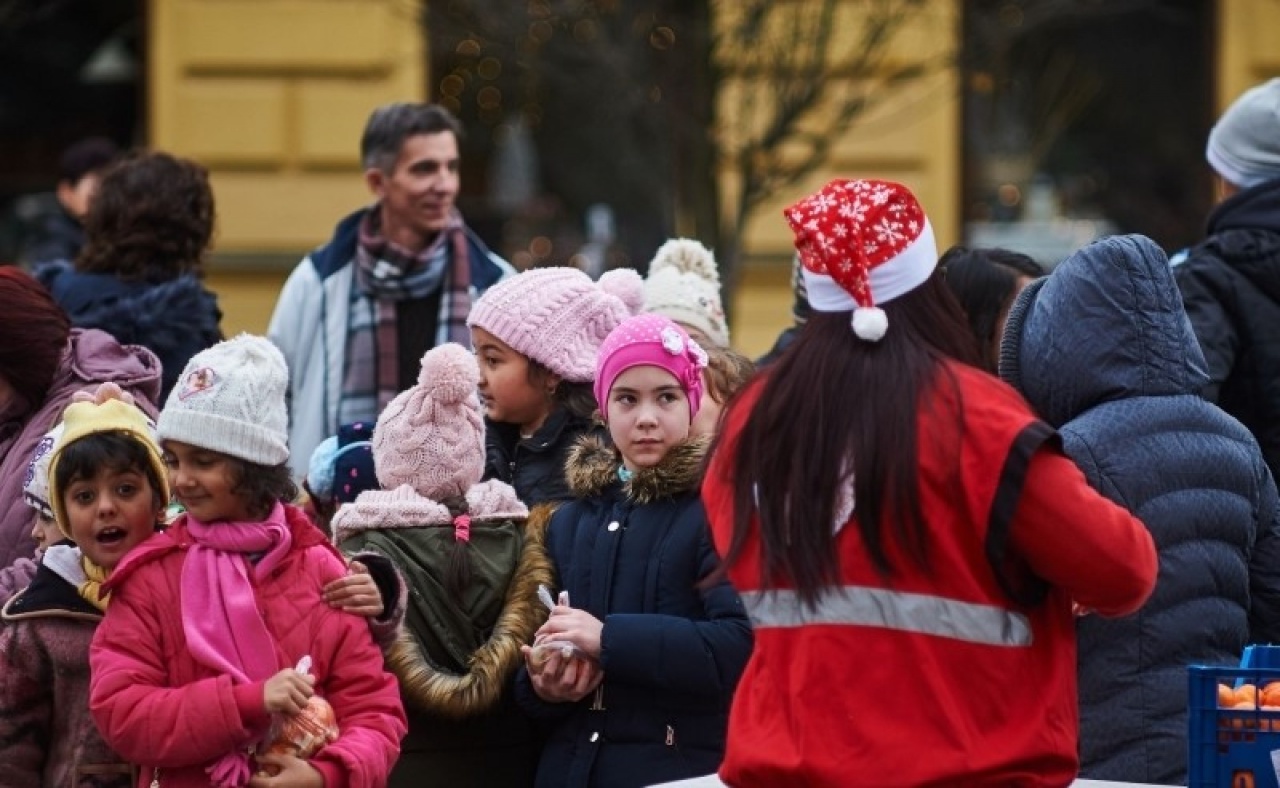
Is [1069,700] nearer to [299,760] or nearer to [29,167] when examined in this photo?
[299,760]

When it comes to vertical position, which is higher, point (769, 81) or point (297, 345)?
point (769, 81)

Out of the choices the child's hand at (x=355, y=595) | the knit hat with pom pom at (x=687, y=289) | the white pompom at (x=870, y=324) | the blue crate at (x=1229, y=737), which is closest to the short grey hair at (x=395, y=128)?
the knit hat with pom pom at (x=687, y=289)

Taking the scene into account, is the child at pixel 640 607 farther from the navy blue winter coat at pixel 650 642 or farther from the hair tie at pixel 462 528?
the hair tie at pixel 462 528

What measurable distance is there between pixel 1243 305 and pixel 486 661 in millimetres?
2316

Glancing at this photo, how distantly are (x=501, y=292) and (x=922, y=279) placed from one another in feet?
7.85

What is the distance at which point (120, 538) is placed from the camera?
5.19 meters

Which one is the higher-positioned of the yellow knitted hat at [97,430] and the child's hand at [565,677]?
the yellow knitted hat at [97,430]

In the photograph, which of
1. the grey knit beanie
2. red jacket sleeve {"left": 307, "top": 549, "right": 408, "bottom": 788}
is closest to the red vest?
red jacket sleeve {"left": 307, "top": 549, "right": 408, "bottom": 788}

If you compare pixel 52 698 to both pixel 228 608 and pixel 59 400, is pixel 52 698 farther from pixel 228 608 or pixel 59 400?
pixel 59 400

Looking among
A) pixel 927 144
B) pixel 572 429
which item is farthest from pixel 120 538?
pixel 927 144

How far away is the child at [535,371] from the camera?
6.22 metres

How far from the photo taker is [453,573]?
Result: 5.61 meters

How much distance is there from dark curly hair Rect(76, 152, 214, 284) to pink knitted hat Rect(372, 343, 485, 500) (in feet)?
6.20

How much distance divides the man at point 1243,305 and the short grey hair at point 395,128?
264 centimetres
